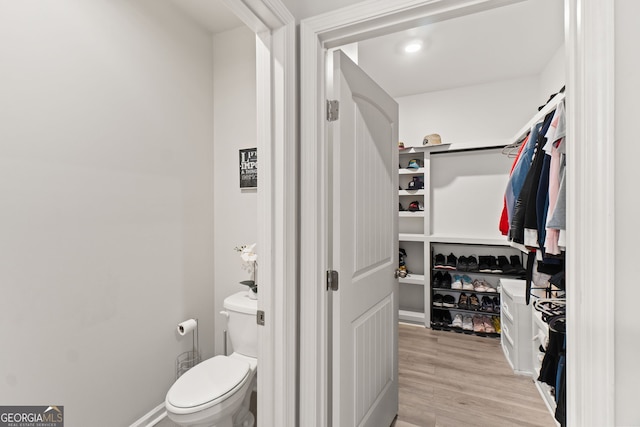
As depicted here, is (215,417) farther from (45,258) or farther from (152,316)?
(45,258)

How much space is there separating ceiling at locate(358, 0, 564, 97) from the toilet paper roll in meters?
2.54

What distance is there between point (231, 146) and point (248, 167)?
0.25 m

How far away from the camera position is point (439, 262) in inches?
137

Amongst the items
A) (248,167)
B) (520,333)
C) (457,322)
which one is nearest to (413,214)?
(457,322)

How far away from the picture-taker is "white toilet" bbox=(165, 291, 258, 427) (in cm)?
145

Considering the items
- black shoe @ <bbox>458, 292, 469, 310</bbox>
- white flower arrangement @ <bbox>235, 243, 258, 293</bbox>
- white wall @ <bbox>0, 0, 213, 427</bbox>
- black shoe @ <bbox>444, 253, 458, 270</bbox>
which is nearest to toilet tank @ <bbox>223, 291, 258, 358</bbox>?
white flower arrangement @ <bbox>235, 243, 258, 293</bbox>

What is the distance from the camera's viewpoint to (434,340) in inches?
122

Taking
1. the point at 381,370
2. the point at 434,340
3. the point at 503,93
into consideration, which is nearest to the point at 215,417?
the point at 381,370

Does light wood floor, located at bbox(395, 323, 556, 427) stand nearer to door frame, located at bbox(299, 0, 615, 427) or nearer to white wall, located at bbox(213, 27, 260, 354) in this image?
door frame, located at bbox(299, 0, 615, 427)

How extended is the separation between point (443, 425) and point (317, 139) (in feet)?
6.34

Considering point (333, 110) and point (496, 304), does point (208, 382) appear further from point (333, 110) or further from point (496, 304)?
point (496, 304)

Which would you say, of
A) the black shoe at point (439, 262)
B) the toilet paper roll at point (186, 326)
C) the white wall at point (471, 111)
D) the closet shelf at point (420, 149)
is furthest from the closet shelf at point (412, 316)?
the toilet paper roll at point (186, 326)

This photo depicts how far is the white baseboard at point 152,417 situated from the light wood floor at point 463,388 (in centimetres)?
150

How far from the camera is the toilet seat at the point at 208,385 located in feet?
4.78
